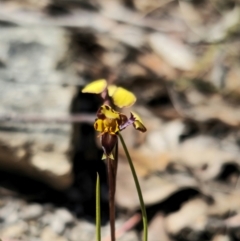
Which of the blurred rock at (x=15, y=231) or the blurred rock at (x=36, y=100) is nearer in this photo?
the blurred rock at (x=15, y=231)

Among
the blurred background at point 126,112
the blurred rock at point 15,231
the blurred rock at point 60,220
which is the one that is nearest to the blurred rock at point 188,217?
the blurred background at point 126,112

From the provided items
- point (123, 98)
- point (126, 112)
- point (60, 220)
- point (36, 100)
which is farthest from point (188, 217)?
point (123, 98)

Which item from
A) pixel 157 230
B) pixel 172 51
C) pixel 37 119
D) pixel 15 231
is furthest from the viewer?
pixel 172 51

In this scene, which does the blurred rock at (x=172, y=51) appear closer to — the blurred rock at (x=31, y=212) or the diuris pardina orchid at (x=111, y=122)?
the blurred rock at (x=31, y=212)

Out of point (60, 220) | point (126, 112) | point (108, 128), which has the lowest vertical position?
point (60, 220)

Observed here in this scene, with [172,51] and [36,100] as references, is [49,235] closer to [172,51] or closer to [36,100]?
[36,100]

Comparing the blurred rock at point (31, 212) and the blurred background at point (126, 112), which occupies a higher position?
the blurred background at point (126, 112)

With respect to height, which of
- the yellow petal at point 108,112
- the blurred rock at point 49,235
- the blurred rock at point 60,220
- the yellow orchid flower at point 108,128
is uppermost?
the yellow petal at point 108,112

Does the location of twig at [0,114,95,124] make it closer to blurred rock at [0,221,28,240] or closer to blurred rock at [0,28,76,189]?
blurred rock at [0,28,76,189]

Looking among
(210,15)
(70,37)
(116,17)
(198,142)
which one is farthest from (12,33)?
(210,15)
